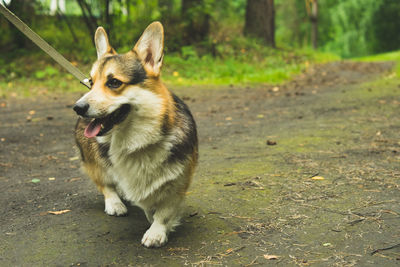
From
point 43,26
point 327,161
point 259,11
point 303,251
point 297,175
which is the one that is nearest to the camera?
point 303,251

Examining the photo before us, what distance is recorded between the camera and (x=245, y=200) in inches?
137

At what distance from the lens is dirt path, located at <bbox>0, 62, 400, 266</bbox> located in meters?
2.62

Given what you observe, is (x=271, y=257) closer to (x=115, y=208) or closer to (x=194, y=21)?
(x=115, y=208)

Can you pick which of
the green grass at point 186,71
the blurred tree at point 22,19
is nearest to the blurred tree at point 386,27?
the green grass at point 186,71

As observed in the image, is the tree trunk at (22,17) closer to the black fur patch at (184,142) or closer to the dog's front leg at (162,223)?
the black fur patch at (184,142)

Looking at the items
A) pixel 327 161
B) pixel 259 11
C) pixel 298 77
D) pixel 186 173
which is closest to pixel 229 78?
pixel 298 77

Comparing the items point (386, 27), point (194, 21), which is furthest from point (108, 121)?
point (386, 27)

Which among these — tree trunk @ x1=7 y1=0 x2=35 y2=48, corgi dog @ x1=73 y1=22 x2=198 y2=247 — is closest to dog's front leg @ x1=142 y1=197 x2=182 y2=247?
corgi dog @ x1=73 y1=22 x2=198 y2=247

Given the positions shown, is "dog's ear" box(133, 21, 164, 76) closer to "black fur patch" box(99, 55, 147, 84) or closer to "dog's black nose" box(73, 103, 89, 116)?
"black fur patch" box(99, 55, 147, 84)

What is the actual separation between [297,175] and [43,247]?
231cm

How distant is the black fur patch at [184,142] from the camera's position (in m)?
2.83

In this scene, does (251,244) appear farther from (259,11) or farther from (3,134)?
(259,11)

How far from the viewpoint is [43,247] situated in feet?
9.07

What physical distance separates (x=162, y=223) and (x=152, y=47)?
1178 millimetres
